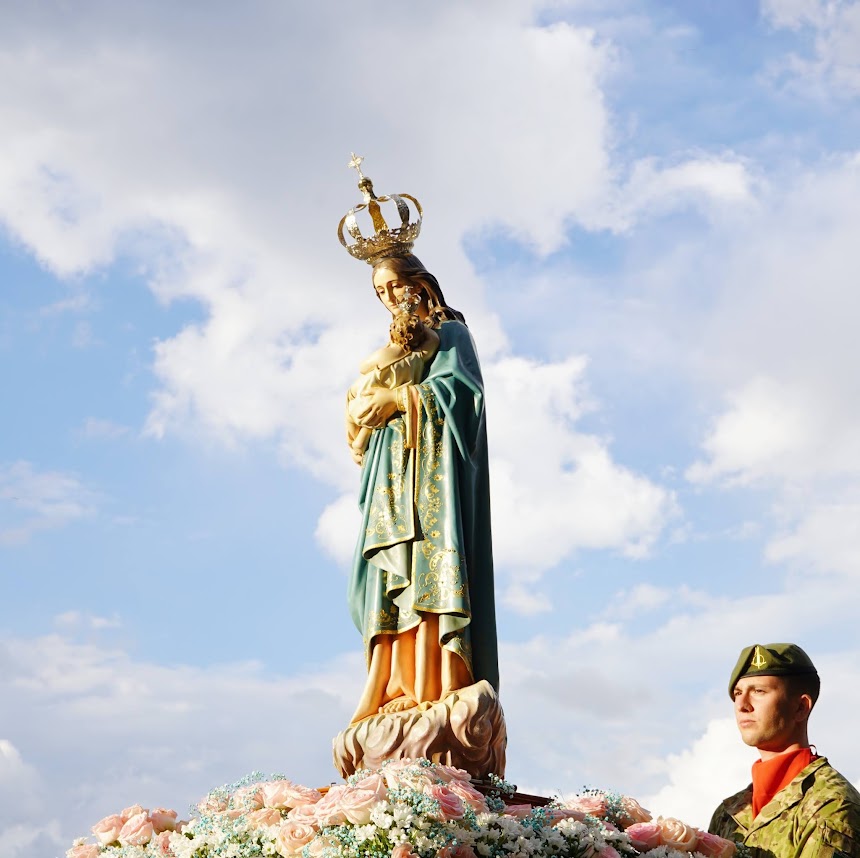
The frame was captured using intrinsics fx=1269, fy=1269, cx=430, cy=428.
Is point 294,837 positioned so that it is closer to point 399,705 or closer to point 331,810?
point 331,810

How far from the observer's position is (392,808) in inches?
217

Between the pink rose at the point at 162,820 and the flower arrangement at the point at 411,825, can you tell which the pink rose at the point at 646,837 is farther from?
the pink rose at the point at 162,820

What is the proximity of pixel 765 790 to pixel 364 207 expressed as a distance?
503 cm

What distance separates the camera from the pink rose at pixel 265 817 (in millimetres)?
6109

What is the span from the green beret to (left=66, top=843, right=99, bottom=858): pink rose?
3.55 metres

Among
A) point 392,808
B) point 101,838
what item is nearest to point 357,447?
point 101,838

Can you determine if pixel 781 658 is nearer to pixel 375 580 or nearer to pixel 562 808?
pixel 562 808

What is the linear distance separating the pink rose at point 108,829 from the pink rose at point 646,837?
2769mm

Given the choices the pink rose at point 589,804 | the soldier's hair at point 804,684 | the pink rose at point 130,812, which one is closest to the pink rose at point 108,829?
the pink rose at point 130,812

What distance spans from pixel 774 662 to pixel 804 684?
0.20 meters

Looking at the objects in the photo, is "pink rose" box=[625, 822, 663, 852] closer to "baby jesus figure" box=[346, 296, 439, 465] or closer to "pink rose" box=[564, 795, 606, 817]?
"pink rose" box=[564, 795, 606, 817]

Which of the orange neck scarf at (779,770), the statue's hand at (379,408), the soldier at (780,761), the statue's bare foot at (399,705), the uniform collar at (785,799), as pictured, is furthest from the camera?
the statue's hand at (379,408)

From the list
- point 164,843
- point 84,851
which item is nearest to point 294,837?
point 164,843

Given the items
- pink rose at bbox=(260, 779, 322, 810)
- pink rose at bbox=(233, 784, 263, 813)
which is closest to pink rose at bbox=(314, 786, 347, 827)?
pink rose at bbox=(260, 779, 322, 810)
